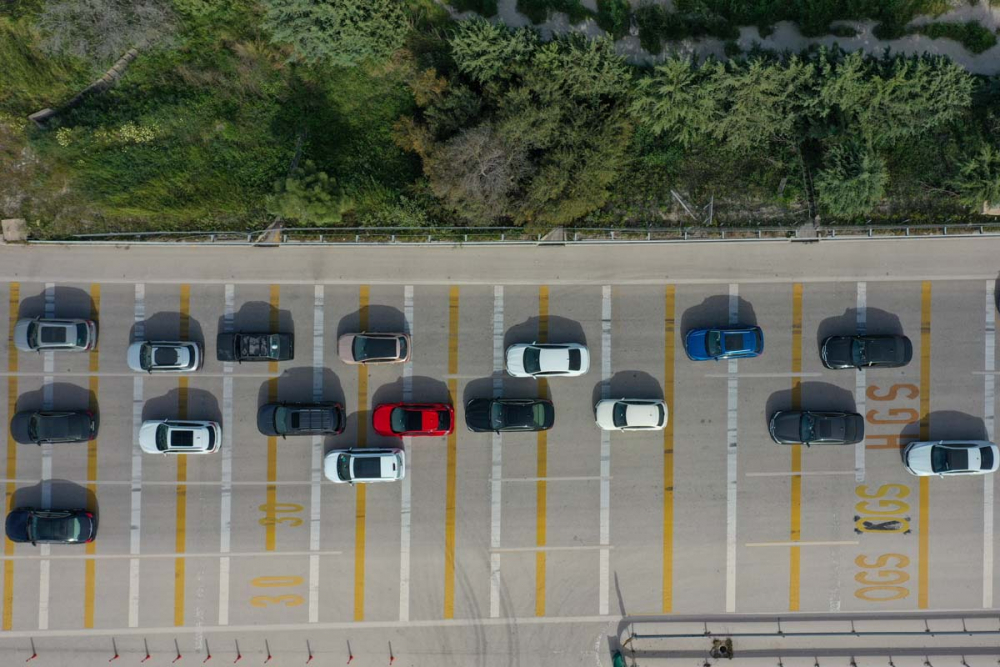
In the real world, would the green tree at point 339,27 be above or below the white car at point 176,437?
above

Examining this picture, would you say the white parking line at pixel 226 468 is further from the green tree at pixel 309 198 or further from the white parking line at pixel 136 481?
the green tree at pixel 309 198

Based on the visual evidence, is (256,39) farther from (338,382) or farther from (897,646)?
(897,646)

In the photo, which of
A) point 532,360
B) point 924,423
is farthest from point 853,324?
point 532,360

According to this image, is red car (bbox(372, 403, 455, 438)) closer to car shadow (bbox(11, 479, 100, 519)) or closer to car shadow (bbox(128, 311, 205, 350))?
car shadow (bbox(128, 311, 205, 350))

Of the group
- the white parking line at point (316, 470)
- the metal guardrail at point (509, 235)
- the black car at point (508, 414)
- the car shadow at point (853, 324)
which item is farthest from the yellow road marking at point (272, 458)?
the car shadow at point (853, 324)

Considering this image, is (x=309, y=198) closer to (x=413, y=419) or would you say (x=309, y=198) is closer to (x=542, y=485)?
(x=413, y=419)

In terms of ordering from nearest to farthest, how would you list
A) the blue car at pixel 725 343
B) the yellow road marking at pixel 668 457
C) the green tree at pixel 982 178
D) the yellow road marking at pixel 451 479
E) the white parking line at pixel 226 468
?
the green tree at pixel 982 178 → the blue car at pixel 725 343 → the white parking line at pixel 226 468 → the yellow road marking at pixel 451 479 → the yellow road marking at pixel 668 457
